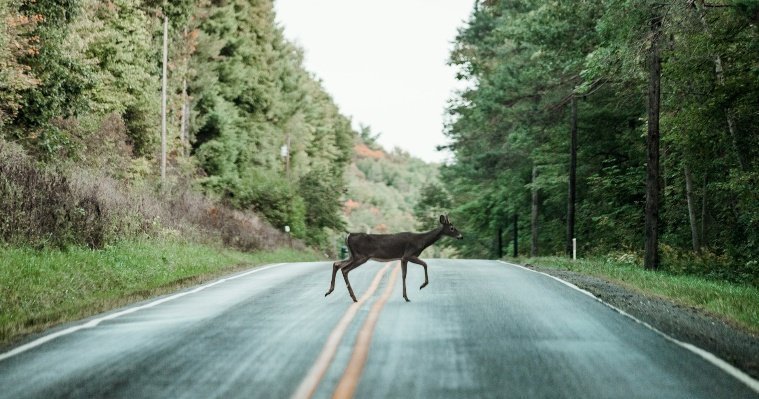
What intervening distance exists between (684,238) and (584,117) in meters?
8.08

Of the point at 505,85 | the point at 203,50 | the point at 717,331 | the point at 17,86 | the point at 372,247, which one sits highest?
the point at 203,50

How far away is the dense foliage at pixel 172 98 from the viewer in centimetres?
2111

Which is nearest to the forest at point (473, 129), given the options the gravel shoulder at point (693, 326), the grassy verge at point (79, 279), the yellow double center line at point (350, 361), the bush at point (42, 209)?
the bush at point (42, 209)

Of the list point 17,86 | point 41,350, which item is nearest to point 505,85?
point 17,86

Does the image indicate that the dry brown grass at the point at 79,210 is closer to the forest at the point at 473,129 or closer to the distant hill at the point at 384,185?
the forest at the point at 473,129

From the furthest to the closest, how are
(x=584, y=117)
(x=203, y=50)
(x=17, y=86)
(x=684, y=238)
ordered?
(x=203, y=50)
(x=584, y=117)
(x=684, y=238)
(x=17, y=86)

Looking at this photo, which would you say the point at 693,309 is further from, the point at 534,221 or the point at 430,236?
the point at 534,221

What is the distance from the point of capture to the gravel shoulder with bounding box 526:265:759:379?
7.82 meters

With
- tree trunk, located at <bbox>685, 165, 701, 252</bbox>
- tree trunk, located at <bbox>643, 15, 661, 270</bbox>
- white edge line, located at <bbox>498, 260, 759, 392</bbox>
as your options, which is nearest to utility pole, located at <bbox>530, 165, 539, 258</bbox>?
tree trunk, located at <bbox>685, 165, 701, 252</bbox>

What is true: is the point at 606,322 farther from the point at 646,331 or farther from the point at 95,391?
the point at 95,391

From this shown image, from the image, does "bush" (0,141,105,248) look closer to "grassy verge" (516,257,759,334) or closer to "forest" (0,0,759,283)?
"forest" (0,0,759,283)

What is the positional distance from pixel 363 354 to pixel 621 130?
92.7 ft

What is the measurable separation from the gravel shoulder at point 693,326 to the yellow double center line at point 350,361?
3.63 meters

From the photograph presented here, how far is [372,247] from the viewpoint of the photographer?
10547 mm
